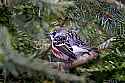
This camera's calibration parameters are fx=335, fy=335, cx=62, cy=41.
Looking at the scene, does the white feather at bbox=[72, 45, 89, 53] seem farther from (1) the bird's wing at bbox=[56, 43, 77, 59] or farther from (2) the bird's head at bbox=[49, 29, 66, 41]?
(2) the bird's head at bbox=[49, 29, 66, 41]

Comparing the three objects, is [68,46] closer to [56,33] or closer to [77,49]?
[77,49]

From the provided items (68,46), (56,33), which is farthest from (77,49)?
(56,33)

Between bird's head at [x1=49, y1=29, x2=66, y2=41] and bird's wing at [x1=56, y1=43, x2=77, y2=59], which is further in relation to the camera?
bird's head at [x1=49, y1=29, x2=66, y2=41]

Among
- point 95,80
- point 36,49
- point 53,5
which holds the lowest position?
point 95,80

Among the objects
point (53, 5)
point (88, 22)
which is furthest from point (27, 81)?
point (88, 22)

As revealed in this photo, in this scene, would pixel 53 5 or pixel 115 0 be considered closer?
pixel 53 5

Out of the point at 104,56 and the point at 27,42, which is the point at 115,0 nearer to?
the point at 104,56

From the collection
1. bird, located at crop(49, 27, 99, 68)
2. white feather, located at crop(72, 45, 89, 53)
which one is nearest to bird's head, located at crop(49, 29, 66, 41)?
bird, located at crop(49, 27, 99, 68)

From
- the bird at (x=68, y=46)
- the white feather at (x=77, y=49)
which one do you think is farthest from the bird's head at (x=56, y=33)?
the white feather at (x=77, y=49)
